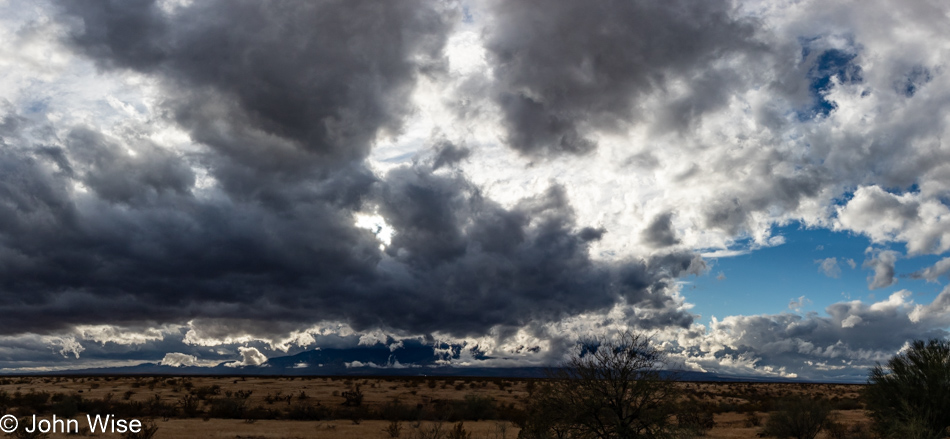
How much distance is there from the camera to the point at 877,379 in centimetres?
2714

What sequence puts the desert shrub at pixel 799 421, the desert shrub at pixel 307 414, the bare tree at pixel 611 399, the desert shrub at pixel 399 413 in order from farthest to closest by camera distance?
the desert shrub at pixel 399 413 → the desert shrub at pixel 307 414 → the desert shrub at pixel 799 421 → the bare tree at pixel 611 399

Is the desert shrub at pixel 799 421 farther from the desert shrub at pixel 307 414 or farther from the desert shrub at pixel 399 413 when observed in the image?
the desert shrub at pixel 307 414

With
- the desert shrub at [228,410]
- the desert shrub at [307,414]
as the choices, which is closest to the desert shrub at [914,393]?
the desert shrub at [307,414]

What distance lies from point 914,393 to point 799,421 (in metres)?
8.25

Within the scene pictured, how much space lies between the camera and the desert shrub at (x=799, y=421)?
105ft

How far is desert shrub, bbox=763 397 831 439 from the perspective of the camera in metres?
32.1

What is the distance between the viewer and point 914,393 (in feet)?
83.1

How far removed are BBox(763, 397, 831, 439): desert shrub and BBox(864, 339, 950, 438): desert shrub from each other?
508 centimetres

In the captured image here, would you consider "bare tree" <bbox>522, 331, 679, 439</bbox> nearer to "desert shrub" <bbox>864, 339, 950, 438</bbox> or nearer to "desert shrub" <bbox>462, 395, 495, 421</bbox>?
"desert shrub" <bbox>864, 339, 950, 438</bbox>

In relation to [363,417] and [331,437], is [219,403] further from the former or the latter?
[331,437]

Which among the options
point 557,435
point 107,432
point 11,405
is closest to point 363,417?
point 107,432

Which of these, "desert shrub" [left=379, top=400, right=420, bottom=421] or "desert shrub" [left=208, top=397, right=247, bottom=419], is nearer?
"desert shrub" [left=208, top=397, right=247, bottom=419]

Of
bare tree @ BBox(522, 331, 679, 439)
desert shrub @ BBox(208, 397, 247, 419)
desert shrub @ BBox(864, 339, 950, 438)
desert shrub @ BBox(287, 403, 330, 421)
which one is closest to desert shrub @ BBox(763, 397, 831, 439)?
desert shrub @ BBox(864, 339, 950, 438)

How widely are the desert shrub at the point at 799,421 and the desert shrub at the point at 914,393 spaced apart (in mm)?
A: 5082
